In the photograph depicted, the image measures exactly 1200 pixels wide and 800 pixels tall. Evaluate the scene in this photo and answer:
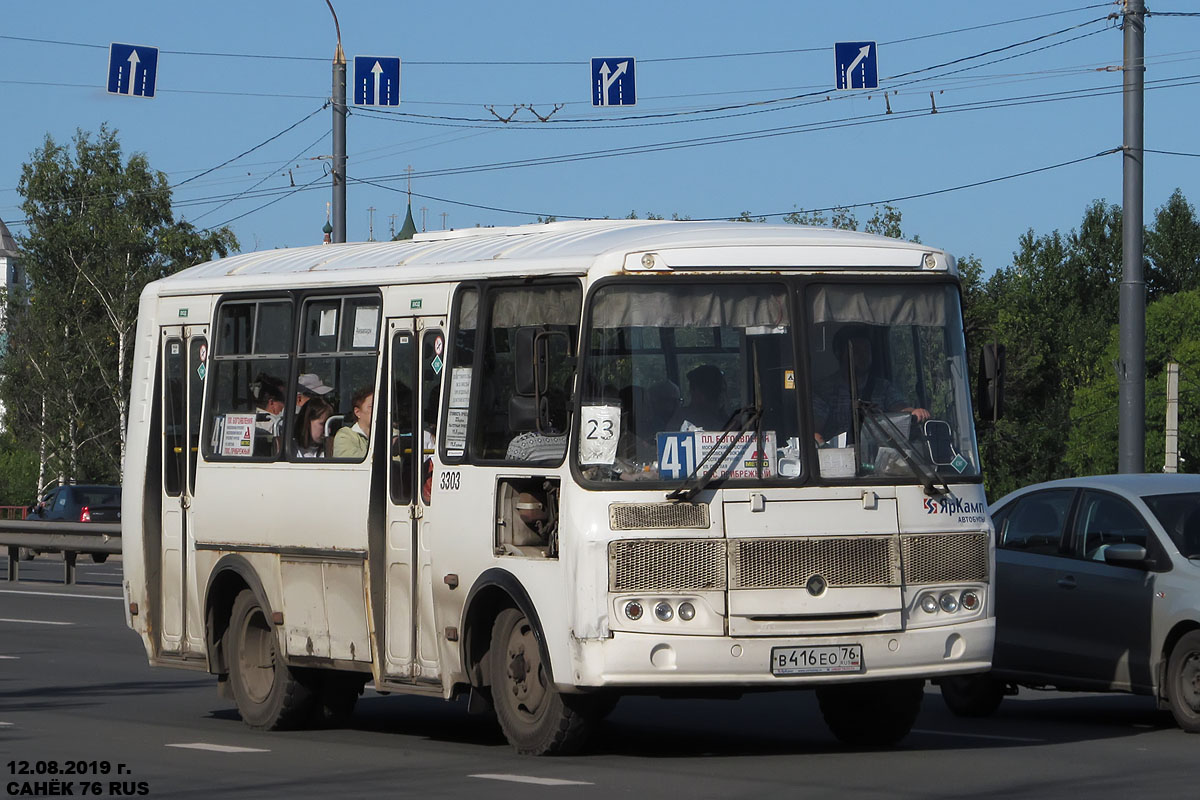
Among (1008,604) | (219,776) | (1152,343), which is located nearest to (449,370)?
(219,776)

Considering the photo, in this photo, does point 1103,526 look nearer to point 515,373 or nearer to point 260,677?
point 515,373

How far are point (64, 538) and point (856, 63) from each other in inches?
504

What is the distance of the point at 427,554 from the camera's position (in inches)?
459

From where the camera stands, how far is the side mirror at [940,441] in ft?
36.2

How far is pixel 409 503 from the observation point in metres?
11.8

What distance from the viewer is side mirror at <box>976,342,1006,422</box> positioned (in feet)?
36.8

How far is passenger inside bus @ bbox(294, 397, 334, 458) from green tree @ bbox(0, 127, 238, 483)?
5847 cm

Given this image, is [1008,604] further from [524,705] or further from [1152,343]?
[1152,343]

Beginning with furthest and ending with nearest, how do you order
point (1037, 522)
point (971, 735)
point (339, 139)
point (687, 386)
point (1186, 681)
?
point (339, 139)
point (1037, 522)
point (971, 735)
point (1186, 681)
point (687, 386)

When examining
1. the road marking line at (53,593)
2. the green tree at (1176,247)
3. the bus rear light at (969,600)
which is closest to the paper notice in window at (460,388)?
the bus rear light at (969,600)

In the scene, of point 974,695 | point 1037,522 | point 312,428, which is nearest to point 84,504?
point 312,428

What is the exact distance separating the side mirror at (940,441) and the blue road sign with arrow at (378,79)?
20933mm

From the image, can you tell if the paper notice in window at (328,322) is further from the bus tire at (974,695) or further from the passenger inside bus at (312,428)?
the bus tire at (974,695)

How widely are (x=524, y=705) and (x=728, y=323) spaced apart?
88.6 inches
